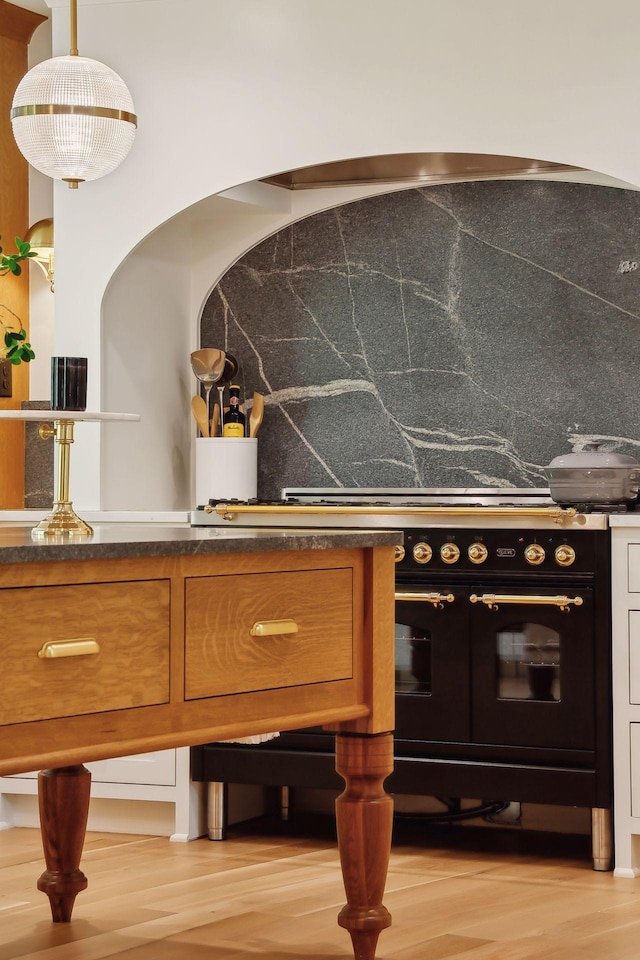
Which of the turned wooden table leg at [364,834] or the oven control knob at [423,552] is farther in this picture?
the oven control knob at [423,552]

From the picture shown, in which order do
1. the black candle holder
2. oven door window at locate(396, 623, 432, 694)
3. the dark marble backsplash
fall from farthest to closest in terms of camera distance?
the dark marble backsplash
oven door window at locate(396, 623, 432, 694)
the black candle holder

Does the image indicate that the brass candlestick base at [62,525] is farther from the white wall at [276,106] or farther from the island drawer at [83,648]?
the white wall at [276,106]

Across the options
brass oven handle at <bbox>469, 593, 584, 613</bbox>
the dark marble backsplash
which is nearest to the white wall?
the dark marble backsplash

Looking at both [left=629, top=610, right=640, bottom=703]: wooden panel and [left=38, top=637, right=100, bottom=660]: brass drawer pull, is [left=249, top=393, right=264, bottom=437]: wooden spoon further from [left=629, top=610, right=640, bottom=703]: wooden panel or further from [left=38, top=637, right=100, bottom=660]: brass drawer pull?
[left=38, top=637, right=100, bottom=660]: brass drawer pull

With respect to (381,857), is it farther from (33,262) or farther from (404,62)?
(33,262)

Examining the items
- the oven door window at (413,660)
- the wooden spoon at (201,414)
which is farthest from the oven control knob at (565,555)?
the wooden spoon at (201,414)

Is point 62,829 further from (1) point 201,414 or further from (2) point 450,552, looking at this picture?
(1) point 201,414

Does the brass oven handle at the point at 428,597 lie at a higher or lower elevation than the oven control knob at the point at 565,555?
lower

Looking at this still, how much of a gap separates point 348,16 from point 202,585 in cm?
230

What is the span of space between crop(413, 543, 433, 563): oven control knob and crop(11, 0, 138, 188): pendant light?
1355 millimetres

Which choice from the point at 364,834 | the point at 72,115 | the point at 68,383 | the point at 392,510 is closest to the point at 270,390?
the point at 392,510

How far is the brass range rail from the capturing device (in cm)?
361

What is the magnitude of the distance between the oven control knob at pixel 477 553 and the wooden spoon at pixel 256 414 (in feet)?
3.28

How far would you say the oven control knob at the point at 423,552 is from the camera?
3.73 meters
